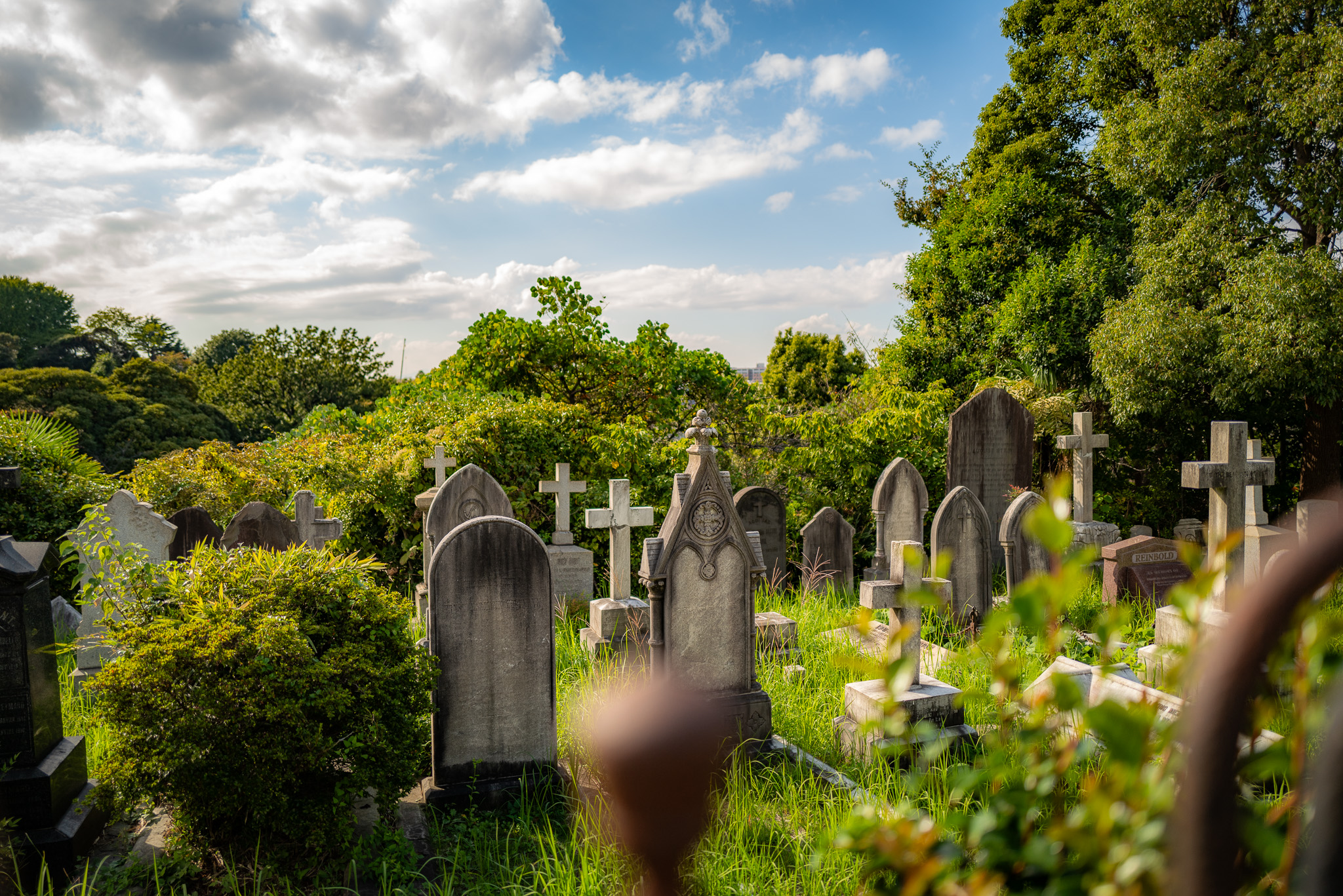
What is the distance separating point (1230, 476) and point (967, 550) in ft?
6.76

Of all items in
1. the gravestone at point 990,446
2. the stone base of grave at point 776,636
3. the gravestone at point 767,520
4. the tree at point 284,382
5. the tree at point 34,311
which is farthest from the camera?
the tree at point 34,311

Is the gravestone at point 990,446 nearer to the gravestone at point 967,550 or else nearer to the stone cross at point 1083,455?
the stone cross at point 1083,455

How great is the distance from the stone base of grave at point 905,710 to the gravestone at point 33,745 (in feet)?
13.2

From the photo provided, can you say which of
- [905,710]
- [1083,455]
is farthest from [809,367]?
[905,710]

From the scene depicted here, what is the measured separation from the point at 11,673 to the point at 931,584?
4.99m

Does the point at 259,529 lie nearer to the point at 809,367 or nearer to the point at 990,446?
the point at 990,446

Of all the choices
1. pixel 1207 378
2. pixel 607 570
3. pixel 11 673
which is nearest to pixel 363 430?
pixel 607 570

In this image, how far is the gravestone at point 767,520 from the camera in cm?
798

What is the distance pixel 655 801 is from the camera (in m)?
0.89

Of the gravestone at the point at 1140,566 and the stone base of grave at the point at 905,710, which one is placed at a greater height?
the gravestone at the point at 1140,566

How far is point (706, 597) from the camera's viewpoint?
455 cm

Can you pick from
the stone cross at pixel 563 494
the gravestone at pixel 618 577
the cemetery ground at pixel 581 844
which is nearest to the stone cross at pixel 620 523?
the gravestone at pixel 618 577

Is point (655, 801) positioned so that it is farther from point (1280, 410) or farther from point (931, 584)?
point (1280, 410)

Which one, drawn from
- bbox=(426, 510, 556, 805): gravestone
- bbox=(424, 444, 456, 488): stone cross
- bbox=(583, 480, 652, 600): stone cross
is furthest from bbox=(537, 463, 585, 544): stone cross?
bbox=(426, 510, 556, 805): gravestone
